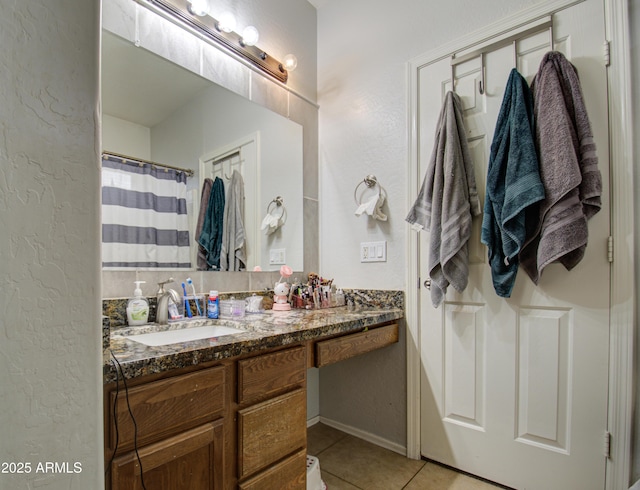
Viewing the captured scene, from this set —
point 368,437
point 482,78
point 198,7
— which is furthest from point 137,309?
point 482,78

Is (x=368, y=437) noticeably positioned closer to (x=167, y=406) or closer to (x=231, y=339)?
(x=231, y=339)

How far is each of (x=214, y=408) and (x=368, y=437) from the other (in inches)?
54.6

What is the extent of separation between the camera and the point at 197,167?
1.61 meters

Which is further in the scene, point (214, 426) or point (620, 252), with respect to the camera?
point (620, 252)

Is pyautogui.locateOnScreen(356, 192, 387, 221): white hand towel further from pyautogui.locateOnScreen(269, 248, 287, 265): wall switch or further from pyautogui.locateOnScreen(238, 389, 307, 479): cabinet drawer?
pyautogui.locateOnScreen(238, 389, 307, 479): cabinet drawer

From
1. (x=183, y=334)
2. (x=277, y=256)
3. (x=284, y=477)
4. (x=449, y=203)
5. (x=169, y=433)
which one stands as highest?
(x=449, y=203)

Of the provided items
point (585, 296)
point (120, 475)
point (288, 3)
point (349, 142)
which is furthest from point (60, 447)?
point (288, 3)

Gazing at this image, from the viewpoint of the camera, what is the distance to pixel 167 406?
0.83 meters

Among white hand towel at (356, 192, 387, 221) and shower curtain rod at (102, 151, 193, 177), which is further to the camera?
white hand towel at (356, 192, 387, 221)

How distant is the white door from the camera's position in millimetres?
1329

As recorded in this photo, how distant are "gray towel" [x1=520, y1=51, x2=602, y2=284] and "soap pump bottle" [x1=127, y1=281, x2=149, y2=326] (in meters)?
1.59

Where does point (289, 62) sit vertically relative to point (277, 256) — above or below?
above

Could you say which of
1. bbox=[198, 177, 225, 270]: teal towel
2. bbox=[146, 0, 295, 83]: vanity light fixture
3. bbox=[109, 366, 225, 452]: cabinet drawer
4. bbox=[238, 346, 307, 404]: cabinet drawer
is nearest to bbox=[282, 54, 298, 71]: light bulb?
bbox=[146, 0, 295, 83]: vanity light fixture

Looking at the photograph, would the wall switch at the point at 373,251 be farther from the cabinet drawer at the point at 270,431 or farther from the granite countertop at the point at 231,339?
the cabinet drawer at the point at 270,431
